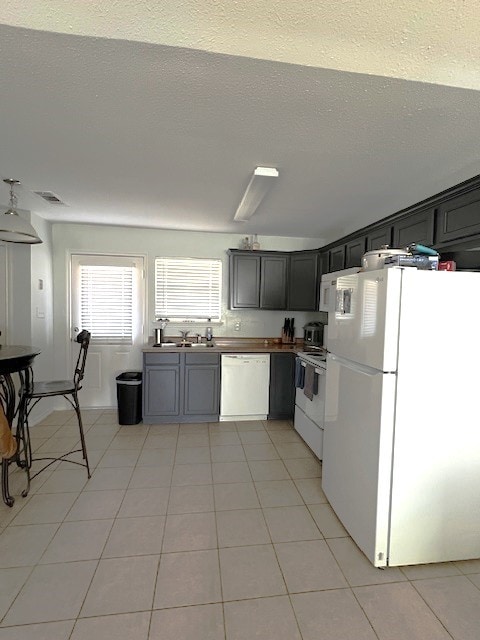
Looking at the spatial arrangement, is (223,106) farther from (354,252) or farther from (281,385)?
(281,385)

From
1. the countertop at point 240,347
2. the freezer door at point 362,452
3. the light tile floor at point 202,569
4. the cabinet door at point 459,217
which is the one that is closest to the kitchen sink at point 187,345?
the countertop at point 240,347

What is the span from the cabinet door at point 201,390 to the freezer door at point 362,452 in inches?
72.2

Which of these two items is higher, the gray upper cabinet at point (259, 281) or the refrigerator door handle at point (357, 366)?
the gray upper cabinet at point (259, 281)

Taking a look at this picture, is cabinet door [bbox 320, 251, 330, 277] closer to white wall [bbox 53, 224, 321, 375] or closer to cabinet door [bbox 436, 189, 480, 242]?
white wall [bbox 53, 224, 321, 375]

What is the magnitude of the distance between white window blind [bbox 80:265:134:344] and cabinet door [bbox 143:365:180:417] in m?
0.77

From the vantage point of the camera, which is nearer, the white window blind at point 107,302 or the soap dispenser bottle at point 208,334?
the white window blind at point 107,302

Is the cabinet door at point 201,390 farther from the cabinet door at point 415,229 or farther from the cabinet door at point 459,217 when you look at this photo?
the cabinet door at point 459,217

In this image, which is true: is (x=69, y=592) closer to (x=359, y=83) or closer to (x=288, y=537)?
(x=288, y=537)

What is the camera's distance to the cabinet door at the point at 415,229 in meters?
2.23

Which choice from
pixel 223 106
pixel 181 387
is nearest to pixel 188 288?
pixel 181 387

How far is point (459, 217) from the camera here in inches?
78.7

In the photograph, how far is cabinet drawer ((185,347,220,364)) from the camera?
376cm

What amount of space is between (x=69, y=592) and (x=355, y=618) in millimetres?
1373

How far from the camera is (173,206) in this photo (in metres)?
3.14
